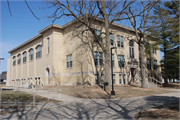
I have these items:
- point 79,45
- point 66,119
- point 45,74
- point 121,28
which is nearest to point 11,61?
point 45,74

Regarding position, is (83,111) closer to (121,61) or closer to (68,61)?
(68,61)

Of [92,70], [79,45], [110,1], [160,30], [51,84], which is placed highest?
[110,1]

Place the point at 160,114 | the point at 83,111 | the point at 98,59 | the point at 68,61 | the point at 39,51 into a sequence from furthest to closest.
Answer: the point at 39,51
the point at 68,61
the point at 98,59
the point at 83,111
the point at 160,114

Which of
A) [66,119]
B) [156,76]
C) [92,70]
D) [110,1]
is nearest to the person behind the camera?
[66,119]

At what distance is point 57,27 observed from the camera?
26938mm

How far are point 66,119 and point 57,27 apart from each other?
2211cm

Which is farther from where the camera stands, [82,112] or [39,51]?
[39,51]

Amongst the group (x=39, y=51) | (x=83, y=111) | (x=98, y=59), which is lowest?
(x=83, y=111)

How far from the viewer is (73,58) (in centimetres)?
2520

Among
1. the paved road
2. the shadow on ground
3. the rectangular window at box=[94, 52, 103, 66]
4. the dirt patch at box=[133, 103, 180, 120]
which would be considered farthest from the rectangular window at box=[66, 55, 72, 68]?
the dirt patch at box=[133, 103, 180, 120]

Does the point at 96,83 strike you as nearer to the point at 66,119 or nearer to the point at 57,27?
the point at 57,27

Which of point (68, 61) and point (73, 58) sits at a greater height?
point (73, 58)

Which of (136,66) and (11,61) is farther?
(11,61)

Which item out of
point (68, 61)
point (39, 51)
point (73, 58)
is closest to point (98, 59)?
point (73, 58)
